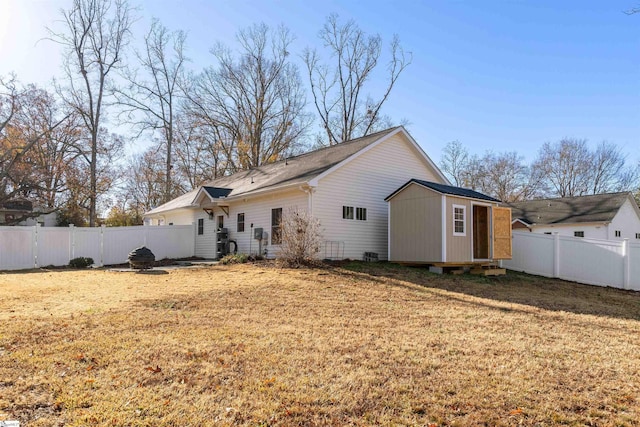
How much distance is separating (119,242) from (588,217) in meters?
25.0

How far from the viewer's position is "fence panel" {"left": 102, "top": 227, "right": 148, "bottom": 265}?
55.1 ft

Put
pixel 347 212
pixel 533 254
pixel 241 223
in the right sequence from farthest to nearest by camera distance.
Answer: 1. pixel 241 223
2. pixel 533 254
3. pixel 347 212

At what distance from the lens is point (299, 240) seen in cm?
1211

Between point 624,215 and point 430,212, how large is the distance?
1862 centimetres

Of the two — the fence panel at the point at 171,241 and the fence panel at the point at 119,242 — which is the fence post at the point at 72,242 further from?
the fence panel at the point at 171,241

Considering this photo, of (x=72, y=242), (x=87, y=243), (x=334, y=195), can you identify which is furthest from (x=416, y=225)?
(x=72, y=242)

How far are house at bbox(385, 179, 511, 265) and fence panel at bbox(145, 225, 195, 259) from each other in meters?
10.6

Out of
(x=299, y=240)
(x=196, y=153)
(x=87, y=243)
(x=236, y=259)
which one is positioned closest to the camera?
(x=299, y=240)

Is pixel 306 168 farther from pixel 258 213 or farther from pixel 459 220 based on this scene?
pixel 459 220

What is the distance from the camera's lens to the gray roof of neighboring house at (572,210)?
902 inches

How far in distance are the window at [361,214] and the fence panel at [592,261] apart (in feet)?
22.7

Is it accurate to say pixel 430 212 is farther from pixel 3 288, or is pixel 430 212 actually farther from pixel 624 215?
pixel 624 215

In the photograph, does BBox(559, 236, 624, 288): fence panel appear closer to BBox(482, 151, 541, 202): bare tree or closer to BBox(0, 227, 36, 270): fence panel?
BBox(0, 227, 36, 270): fence panel

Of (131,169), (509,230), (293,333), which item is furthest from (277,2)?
(131,169)
